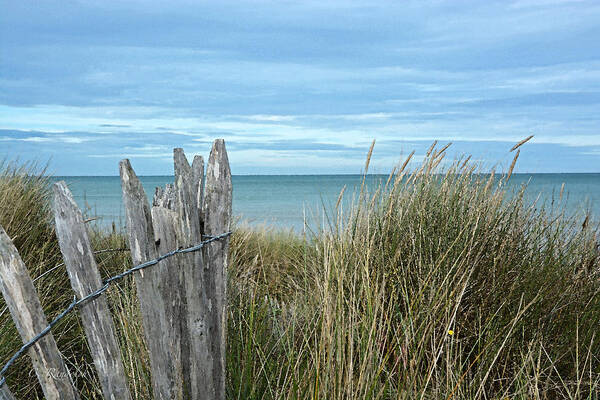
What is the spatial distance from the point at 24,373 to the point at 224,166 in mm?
2171

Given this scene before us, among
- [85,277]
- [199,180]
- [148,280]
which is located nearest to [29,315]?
[85,277]

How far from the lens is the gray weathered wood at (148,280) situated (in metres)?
1.94

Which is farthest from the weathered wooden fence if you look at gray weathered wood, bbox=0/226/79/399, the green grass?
the green grass

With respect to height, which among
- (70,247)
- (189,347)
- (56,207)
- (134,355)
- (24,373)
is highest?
(56,207)

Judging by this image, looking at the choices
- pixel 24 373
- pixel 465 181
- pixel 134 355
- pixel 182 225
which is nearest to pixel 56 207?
pixel 182 225

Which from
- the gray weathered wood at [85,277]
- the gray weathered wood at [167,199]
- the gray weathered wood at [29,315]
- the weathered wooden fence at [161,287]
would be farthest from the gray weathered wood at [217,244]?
the gray weathered wood at [29,315]

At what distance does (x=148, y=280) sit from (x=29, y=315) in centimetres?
42

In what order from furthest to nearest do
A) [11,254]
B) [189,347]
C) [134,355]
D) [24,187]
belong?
[24,187]
[134,355]
[189,347]
[11,254]

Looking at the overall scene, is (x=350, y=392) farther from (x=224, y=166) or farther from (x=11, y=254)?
(x=11, y=254)

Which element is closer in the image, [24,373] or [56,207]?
[56,207]

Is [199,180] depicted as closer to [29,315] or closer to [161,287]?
[161,287]

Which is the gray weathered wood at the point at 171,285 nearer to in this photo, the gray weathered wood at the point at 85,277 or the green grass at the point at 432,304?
the gray weathered wood at the point at 85,277

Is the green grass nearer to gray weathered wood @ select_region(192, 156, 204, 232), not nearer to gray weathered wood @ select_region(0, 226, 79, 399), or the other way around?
gray weathered wood @ select_region(192, 156, 204, 232)

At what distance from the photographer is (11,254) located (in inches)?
64.4
